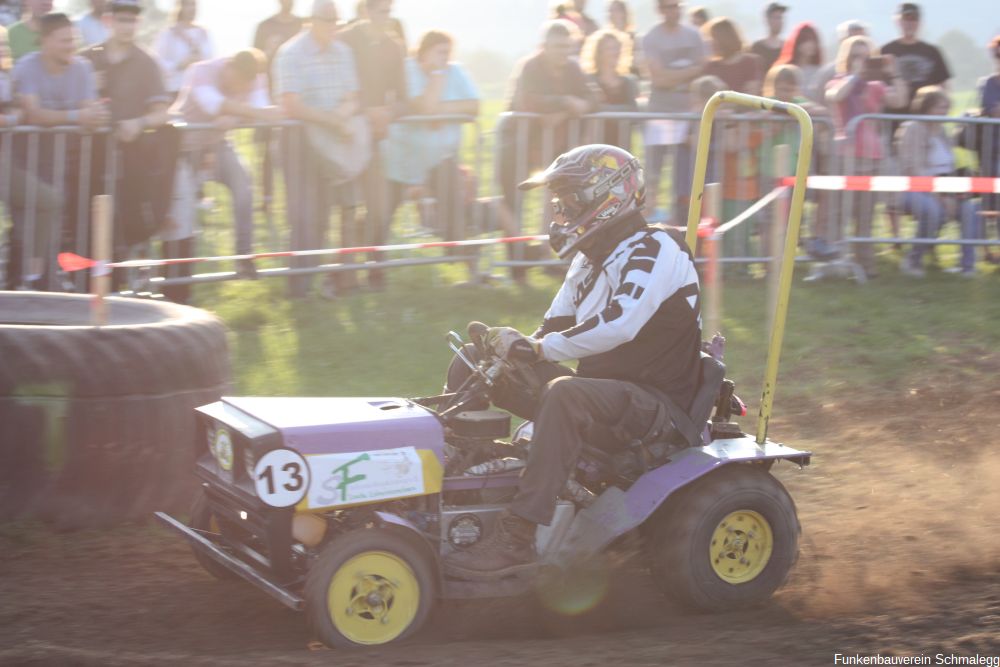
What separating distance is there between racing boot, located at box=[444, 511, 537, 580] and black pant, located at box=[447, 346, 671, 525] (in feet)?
0.42

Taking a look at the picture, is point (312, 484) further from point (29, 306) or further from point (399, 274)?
point (399, 274)

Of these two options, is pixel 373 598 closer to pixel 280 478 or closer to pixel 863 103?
pixel 280 478

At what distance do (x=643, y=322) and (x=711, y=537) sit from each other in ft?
2.90

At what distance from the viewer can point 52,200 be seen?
911 centimetres

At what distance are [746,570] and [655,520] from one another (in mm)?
435

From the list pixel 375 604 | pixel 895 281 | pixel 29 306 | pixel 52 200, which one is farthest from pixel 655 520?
pixel 895 281

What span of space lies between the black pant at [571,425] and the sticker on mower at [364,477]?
1.45 ft

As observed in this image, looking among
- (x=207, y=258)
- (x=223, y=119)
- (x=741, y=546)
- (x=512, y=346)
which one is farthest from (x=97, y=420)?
(x=223, y=119)

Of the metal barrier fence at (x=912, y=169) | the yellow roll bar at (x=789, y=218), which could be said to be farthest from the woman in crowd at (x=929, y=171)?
the yellow roll bar at (x=789, y=218)

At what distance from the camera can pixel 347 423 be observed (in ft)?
17.1

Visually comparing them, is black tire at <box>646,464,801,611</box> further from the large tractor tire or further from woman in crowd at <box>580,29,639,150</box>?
woman in crowd at <box>580,29,639,150</box>

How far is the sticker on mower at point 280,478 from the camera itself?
4973mm

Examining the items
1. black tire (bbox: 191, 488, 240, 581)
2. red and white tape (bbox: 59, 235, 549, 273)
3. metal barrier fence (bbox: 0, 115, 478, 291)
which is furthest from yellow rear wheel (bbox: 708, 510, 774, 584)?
metal barrier fence (bbox: 0, 115, 478, 291)

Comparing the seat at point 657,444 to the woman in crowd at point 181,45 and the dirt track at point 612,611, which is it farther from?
the woman in crowd at point 181,45
